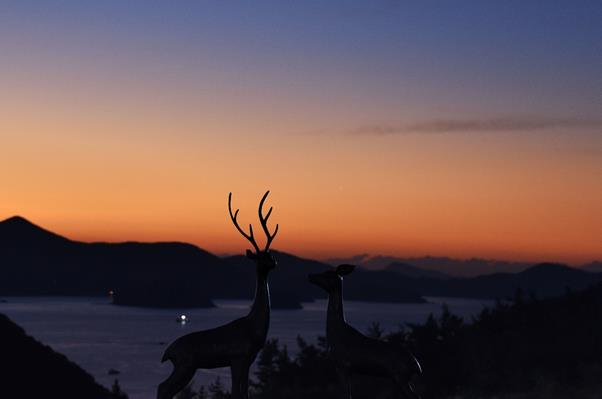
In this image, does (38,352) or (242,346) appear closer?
(242,346)

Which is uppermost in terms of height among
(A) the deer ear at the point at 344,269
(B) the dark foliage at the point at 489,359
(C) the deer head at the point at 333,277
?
(A) the deer ear at the point at 344,269

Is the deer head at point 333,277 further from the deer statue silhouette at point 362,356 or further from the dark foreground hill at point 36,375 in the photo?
the dark foreground hill at point 36,375

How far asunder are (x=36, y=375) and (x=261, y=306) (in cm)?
3972

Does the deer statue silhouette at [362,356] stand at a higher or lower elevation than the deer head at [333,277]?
lower

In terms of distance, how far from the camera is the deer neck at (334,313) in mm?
9148

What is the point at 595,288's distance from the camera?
31406 mm

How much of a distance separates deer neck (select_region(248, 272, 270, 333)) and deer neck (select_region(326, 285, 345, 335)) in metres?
0.59

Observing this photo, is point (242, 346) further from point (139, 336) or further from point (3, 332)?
point (139, 336)

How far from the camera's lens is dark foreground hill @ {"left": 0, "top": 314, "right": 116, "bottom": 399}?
45344mm

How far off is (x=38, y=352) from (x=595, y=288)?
28.5m

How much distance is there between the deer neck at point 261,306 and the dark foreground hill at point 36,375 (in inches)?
1449

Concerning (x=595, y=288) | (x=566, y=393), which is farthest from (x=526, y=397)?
(x=595, y=288)

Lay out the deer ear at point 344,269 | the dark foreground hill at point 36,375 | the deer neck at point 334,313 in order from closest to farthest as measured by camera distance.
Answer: the deer neck at point 334,313 < the deer ear at point 344,269 < the dark foreground hill at point 36,375

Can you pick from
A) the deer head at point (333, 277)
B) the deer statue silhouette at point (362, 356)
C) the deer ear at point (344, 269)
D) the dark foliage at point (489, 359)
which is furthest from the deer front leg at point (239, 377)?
the dark foliage at point (489, 359)
